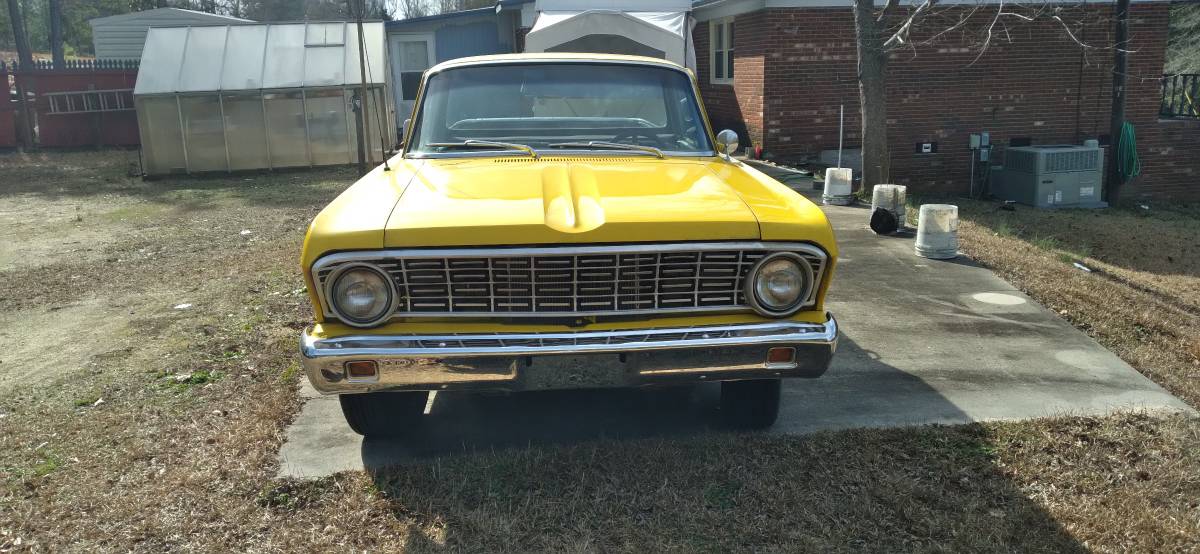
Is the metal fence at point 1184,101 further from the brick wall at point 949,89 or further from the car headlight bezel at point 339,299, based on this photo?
the car headlight bezel at point 339,299

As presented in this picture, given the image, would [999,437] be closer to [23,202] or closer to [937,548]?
[937,548]

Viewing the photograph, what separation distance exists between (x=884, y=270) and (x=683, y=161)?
11.6 ft

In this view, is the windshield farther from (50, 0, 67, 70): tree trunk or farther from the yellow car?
(50, 0, 67, 70): tree trunk

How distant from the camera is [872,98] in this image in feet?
39.8

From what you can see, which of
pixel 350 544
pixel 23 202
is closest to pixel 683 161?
pixel 350 544

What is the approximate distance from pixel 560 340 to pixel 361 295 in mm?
752

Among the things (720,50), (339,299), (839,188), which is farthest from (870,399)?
(720,50)

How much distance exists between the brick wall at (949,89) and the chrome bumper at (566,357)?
446 inches

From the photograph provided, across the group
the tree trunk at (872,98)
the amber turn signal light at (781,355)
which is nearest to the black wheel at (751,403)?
the amber turn signal light at (781,355)

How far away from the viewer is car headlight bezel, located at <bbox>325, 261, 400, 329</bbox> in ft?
11.3

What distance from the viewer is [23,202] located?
1438cm

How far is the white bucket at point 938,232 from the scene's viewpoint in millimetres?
7766

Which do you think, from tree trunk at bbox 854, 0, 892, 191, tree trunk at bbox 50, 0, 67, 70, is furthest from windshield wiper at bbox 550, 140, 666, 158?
tree trunk at bbox 50, 0, 67, 70

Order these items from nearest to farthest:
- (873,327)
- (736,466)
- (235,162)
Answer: (736,466)
(873,327)
(235,162)
